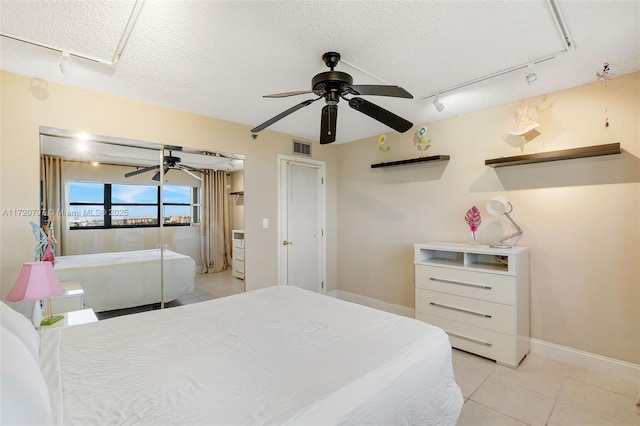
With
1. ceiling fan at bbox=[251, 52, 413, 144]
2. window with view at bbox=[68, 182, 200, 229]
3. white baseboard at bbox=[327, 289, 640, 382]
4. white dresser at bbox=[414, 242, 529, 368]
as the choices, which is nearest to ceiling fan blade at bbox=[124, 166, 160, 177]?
window with view at bbox=[68, 182, 200, 229]

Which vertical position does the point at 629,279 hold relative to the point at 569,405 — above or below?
above

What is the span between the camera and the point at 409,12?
1633mm

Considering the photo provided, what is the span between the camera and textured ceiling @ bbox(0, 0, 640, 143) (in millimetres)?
1604

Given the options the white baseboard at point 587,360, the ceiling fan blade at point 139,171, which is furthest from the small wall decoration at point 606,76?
the ceiling fan blade at point 139,171

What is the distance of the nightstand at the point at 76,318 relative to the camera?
206cm

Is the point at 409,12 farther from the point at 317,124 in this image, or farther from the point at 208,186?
the point at 208,186

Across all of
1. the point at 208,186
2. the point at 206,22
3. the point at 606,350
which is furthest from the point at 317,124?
the point at 606,350

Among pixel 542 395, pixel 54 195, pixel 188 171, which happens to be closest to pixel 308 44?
pixel 188 171

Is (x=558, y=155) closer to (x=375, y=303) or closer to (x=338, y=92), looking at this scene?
(x=338, y=92)

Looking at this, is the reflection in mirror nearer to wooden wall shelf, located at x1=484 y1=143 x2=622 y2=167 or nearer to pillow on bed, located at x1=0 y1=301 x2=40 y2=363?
pillow on bed, located at x1=0 y1=301 x2=40 y2=363

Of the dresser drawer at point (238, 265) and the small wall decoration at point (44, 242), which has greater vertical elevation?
the small wall decoration at point (44, 242)

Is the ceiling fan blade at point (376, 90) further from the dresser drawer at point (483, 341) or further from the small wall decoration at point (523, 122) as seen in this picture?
the dresser drawer at point (483, 341)

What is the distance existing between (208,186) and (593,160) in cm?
382

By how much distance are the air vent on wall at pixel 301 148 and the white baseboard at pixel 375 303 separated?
2218 millimetres
